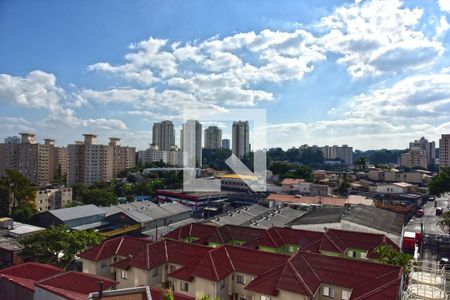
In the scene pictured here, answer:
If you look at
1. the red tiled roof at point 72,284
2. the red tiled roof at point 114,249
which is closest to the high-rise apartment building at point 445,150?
the red tiled roof at point 114,249

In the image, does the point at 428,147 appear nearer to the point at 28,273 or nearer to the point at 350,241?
the point at 350,241

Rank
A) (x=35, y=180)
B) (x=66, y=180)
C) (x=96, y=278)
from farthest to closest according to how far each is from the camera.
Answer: (x=66, y=180)
(x=35, y=180)
(x=96, y=278)

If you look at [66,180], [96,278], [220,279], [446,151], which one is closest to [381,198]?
[446,151]

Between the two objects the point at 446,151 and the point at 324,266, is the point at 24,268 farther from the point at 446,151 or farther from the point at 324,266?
the point at 446,151

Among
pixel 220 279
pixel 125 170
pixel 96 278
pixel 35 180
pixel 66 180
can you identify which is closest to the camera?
pixel 96 278

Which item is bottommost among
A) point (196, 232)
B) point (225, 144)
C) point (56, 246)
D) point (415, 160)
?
point (56, 246)

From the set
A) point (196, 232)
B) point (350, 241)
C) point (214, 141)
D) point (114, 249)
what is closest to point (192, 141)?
point (214, 141)
